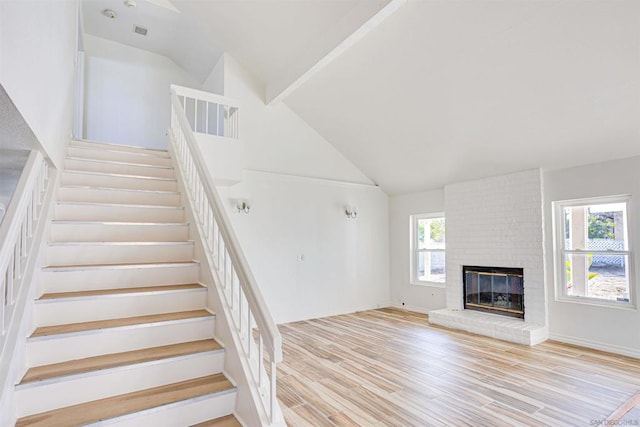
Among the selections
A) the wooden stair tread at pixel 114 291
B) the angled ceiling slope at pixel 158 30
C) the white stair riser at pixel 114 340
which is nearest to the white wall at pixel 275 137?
the angled ceiling slope at pixel 158 30

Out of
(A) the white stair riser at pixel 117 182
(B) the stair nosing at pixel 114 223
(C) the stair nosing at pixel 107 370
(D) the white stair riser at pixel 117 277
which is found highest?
(A) the white stair riser at pixel 117 182

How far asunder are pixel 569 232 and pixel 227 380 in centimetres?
464

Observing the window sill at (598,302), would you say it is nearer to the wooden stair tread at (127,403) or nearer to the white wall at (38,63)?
the wooden stair tread at (127,403)

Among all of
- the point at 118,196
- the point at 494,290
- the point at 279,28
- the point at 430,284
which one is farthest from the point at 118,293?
the point at 430,284

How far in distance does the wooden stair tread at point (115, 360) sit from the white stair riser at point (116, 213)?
1378mm

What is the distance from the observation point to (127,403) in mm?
1830

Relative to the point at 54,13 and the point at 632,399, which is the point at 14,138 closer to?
the point at 54,13

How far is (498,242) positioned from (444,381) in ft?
8.63

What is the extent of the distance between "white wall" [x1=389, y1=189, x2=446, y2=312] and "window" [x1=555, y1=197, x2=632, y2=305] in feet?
6.08

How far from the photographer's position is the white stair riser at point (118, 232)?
8.94ft

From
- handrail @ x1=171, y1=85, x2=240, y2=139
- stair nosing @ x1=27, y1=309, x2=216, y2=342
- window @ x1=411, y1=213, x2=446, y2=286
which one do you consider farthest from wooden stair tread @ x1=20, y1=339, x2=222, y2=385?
window @ x1=411, y1=213, x2=446, y2=286

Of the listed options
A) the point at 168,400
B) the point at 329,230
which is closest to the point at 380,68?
the point at 329,230

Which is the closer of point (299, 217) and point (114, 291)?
point (114, 291)

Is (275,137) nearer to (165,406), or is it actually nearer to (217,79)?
(217,79)
